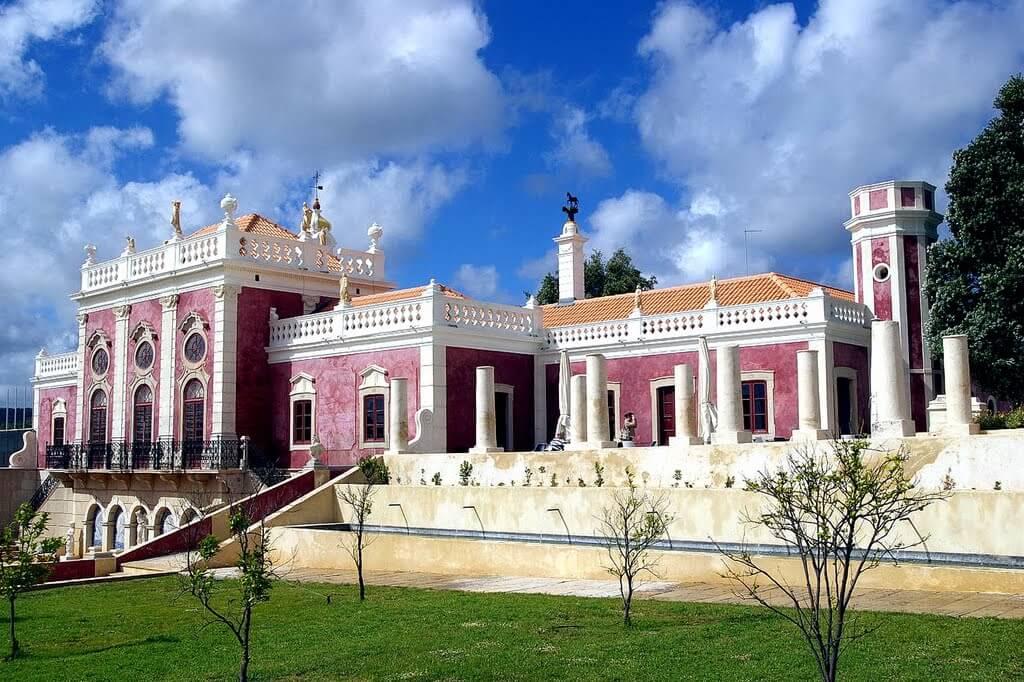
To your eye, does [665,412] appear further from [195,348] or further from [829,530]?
[829,530]

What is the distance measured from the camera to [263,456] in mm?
29078

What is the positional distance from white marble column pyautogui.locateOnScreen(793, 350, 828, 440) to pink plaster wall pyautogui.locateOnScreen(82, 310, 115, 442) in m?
21.2

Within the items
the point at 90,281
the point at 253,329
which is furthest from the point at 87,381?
the point at 253,329

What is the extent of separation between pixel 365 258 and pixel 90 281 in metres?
9.06

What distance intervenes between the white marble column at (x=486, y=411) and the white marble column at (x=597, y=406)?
243 cm

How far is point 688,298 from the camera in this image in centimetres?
2797

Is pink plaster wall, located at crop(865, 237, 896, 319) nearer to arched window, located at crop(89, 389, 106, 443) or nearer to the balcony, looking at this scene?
the balcony

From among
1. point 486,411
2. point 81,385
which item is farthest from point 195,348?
point 486,411

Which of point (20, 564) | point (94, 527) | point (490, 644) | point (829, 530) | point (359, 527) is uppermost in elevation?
point (829, 530)

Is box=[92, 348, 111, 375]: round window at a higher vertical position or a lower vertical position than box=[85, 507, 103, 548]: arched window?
higher

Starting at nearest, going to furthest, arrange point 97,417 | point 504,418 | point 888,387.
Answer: point 888,387, point 504,418, point 97,417

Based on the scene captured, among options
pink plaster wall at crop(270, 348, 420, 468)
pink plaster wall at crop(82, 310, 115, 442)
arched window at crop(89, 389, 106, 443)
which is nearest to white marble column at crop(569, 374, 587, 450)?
pink plaster wall at crop(270, 348, 420, 468)

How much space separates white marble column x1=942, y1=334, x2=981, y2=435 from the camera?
55.4 ft

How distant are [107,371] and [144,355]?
208 centimetres
